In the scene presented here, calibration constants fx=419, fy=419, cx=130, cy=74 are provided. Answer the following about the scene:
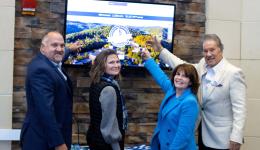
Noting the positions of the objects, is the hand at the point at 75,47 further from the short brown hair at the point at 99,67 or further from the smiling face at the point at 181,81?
the smiling face at the point at 181,81

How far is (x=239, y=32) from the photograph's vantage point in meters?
4.04

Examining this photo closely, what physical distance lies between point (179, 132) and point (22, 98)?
1622 mm

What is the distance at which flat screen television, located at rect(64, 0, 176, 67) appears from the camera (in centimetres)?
360

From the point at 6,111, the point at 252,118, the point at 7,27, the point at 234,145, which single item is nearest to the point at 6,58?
the point at 7,27

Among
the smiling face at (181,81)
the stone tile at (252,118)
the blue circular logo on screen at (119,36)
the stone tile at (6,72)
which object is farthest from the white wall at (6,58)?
the stone tile at (252,118)

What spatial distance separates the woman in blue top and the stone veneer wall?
41.5 inches

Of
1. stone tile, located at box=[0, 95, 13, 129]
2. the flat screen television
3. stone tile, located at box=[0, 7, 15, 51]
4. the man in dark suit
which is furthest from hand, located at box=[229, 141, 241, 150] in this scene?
stone tile, located at box=[0, 7, 15, 51]

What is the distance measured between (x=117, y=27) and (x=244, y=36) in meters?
1.26

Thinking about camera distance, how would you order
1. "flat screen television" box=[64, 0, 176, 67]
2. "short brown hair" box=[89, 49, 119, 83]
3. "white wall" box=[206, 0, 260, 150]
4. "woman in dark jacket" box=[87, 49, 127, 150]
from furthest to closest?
"white wall" box=[206, 0, 260, 150] → "flat screen television" box=[64, 0, 176, 67] → "short brown hair" box=[89, 49, 119, 83] → "woman in dark jacket" box=[87, 49, 127, 150]

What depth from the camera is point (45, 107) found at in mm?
2502

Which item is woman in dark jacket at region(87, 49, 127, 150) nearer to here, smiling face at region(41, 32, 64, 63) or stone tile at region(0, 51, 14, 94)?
smiling face at region(41, 32, 64, 63)

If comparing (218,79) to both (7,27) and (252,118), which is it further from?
(7,27)

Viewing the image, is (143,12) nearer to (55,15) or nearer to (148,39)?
(148,39)

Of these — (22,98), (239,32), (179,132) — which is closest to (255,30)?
(239,32)
